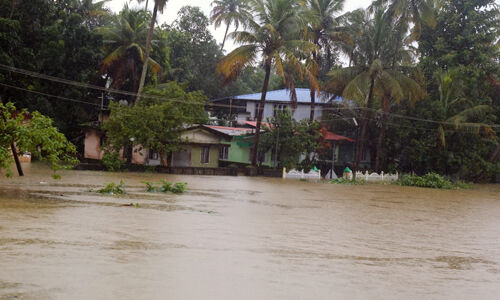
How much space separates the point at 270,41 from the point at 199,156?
852 cm

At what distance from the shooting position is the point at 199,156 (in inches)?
1369

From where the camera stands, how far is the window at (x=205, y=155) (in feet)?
115

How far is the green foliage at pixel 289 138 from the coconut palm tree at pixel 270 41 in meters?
3.34

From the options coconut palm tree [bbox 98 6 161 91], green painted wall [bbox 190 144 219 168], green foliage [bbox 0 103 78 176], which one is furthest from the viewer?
coconut palm tree [bbox 98 6 161 91]

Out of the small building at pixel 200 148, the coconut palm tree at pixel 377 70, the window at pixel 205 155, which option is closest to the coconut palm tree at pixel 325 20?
the coconut palm tree at pixel 377 70

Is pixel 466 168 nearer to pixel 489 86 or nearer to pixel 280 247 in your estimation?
pixel 489 86

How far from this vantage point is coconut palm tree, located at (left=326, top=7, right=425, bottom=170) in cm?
3416

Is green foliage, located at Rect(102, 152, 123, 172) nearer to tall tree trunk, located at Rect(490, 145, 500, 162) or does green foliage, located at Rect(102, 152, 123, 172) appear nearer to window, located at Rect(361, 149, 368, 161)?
window, located at Rect(361, 149, 368, 161)

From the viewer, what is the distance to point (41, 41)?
34562 mm

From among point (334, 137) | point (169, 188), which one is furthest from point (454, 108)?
point (169, 188)

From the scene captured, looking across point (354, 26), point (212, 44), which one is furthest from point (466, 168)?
point (212, 44)

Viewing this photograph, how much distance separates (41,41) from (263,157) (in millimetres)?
16552

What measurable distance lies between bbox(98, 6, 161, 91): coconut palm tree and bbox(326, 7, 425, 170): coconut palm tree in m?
12.6

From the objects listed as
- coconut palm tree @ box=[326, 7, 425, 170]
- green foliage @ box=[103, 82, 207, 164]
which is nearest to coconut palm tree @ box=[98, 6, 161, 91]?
green foliage @ box=[103, 82, 207, 164]
